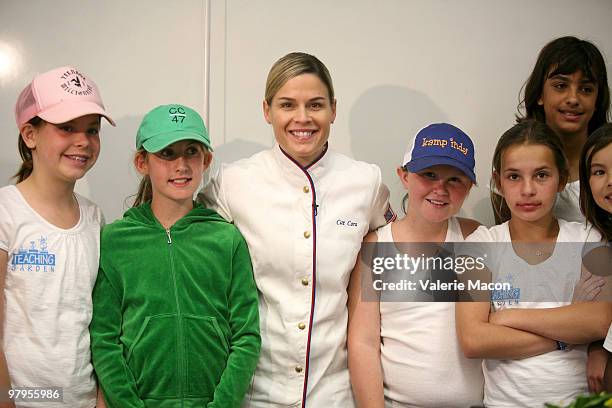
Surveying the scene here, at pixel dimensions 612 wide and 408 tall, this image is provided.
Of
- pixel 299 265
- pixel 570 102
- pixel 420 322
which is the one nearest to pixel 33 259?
pixel 299 265

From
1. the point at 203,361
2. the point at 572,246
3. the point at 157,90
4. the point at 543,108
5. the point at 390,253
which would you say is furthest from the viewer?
the point at 157,90

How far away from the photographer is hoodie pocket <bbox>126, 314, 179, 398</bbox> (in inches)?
57.7

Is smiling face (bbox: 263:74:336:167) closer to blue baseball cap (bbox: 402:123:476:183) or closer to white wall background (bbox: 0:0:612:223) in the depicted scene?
blue baseball cap (bbox: 402:123:476:183)

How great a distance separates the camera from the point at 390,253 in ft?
5.55

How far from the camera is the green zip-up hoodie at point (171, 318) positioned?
147 cm

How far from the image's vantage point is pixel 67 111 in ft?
4.87

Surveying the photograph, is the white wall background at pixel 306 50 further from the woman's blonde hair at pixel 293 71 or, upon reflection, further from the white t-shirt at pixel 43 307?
A: the white t-shirt at pixel 43 307

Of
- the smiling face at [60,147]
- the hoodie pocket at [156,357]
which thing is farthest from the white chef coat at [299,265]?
the smiling face at [60,147]

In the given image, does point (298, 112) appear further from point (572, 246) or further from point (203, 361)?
point (572, 246)

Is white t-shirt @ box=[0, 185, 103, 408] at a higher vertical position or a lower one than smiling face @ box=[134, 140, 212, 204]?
lower

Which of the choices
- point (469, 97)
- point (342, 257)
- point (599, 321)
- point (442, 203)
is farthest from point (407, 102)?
point (599, 321)

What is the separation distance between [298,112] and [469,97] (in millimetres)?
827

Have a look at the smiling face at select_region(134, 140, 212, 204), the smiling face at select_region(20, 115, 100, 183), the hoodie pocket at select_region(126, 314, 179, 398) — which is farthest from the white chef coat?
the smiling face at select_region(20, 115, 100, 183)

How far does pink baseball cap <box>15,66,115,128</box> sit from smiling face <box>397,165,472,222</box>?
0.83 m
